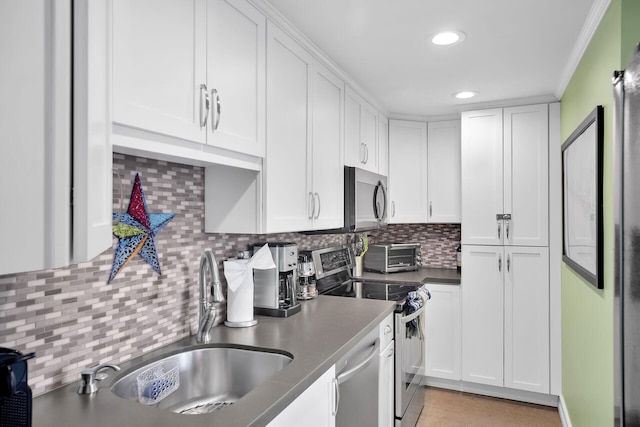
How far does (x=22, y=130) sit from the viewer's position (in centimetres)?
51

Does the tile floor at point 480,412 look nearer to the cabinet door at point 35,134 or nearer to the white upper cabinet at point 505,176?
the white upper cabinet at point 505,176

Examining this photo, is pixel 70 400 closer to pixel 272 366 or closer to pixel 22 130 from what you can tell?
pixel 272 366

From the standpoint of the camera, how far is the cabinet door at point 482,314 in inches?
128

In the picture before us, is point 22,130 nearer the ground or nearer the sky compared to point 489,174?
nearer the ground

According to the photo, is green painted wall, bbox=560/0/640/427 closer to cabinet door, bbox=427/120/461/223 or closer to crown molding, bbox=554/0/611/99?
crown molding, bbox=554/0/611/99

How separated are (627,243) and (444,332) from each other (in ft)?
7.81

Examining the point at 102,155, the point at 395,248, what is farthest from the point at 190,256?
the point at 395,248

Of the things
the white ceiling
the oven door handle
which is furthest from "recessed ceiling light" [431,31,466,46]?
the oven door handle

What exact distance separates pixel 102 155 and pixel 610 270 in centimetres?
186

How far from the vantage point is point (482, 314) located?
3301 mm

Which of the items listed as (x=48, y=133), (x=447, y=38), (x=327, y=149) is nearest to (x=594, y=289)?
(x=447, y=38)

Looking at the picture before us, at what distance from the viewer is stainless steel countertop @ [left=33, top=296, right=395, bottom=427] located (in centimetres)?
103

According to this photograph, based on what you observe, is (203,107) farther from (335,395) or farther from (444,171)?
(444,171)

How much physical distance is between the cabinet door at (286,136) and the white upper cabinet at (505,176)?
69.4 inches
